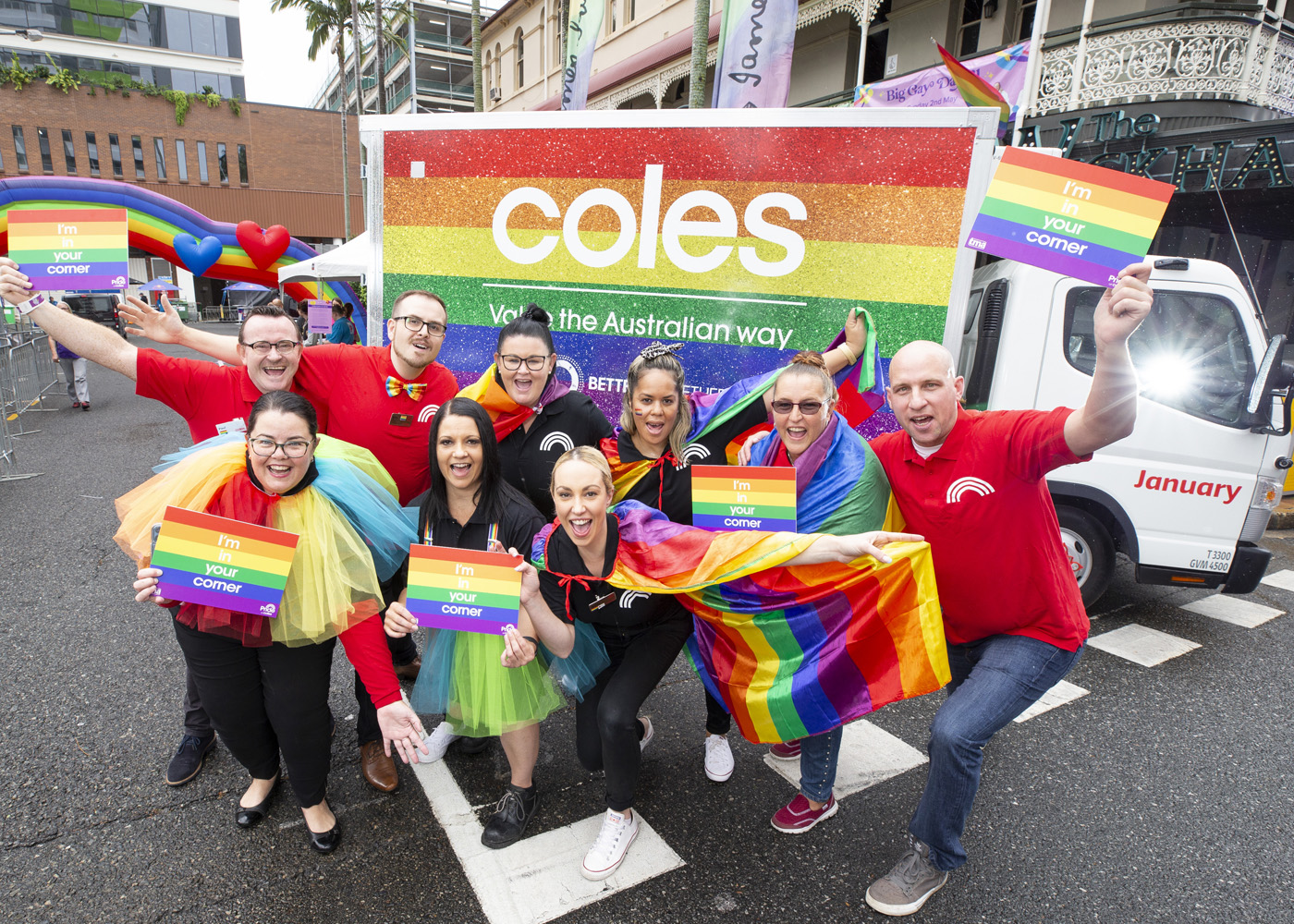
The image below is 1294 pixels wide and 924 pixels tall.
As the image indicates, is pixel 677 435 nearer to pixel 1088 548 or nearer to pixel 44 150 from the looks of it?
pixel 1088 548

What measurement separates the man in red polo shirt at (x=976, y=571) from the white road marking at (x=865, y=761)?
→ 604 mm

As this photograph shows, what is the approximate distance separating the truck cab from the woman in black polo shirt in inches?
117

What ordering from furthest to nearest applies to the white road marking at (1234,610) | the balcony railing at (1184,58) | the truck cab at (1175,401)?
1. the balcony railing at (1184,58)
2. the white road marking at (1234,610)
3. the truck cab at (1175,401)

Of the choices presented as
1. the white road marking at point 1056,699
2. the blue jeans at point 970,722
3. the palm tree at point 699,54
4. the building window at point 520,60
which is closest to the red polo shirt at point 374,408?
the blue jeans at point 970,722

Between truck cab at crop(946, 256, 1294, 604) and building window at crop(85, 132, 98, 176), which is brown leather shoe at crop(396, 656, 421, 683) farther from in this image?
building window at crop(85, 132, 98, 176)

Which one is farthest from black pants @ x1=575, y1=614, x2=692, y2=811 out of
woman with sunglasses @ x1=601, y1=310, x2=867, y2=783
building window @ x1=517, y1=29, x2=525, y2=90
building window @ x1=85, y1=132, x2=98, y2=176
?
building window @ x1=85, y1=132, x2=98, y2=176

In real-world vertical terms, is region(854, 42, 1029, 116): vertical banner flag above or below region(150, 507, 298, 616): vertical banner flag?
above

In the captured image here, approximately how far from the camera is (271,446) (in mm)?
2225

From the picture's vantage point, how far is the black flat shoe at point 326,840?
8.06 feet

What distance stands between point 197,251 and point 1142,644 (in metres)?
11.7

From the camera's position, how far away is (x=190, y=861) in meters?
2.39

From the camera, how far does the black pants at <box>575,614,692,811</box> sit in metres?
2.48

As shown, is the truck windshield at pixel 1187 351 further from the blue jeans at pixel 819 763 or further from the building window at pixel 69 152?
the building window at pixel 69 152

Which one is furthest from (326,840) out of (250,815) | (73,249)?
(73,249)
